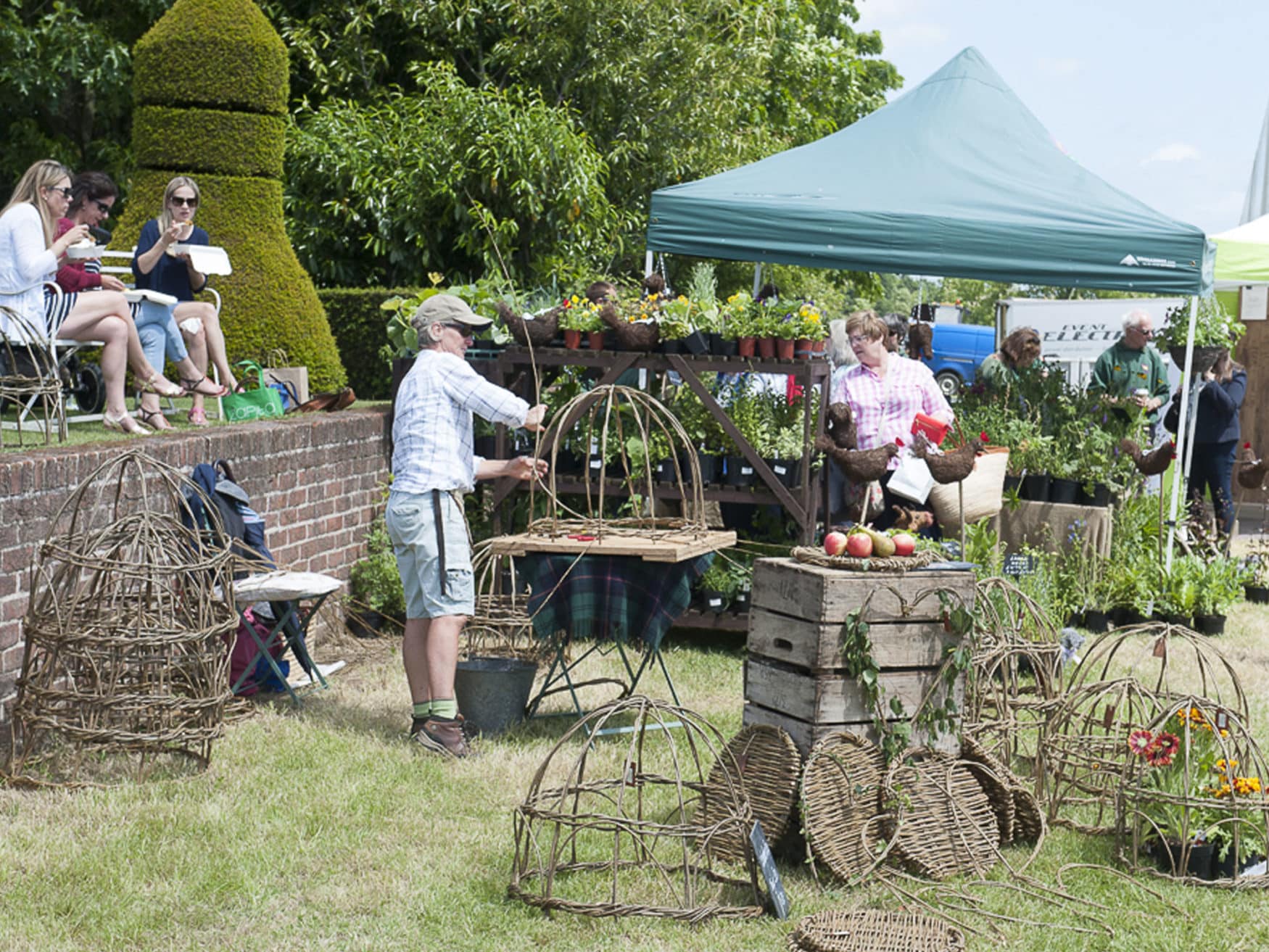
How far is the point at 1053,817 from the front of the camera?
477 centimetres

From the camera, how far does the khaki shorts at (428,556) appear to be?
520 centimetres

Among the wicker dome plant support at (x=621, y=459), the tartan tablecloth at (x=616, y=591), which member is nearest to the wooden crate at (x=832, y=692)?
the tartan tablecloth at (x=616, y=591)

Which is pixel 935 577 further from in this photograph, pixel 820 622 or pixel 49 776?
pixel 49 776

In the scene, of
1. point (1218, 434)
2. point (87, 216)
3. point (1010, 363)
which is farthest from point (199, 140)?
point (1218, 434)

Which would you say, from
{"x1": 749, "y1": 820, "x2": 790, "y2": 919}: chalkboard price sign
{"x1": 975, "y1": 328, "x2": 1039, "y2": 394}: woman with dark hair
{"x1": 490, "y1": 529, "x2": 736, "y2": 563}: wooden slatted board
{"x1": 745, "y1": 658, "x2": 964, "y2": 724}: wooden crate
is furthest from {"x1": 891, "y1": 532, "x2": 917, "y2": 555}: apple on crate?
{"x1": 975, "y1": 328, "x2": 1039, "y2": 394}: woman with dark hair

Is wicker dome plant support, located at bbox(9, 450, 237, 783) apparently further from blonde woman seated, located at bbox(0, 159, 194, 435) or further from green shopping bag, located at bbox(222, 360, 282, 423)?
green shopping bag, located at bbox(222, 360, 282, 423)

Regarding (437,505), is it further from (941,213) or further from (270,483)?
(941,213)

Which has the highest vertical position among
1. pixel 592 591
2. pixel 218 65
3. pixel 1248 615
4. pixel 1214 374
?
pixel 218 65

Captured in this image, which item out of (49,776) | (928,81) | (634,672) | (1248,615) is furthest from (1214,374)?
(49,776)

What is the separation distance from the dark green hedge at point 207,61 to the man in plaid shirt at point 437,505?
4662 millimetres

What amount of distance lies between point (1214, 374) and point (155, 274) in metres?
6.96

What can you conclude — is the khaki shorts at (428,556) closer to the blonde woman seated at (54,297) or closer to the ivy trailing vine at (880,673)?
the ivy trailing vine at (880,673)

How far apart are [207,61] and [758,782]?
6891 millimetres

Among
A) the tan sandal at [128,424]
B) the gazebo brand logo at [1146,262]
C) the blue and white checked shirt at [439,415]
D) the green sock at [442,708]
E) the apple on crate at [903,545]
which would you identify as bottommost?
the green sock at [442,708]
